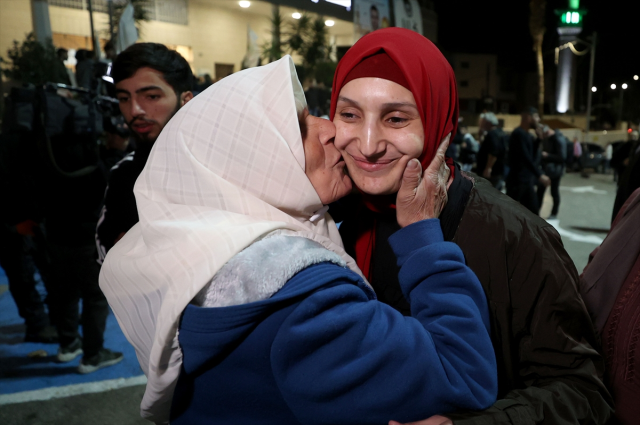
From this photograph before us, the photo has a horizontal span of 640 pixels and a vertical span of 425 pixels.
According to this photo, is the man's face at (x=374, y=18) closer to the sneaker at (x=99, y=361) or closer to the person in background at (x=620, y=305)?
the sneaker at (x=99, y=361)

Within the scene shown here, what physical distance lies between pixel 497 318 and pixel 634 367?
0.44 meters

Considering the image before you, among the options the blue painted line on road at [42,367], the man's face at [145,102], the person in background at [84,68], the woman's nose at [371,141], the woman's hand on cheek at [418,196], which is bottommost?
the blue painted line on road at [42,367]

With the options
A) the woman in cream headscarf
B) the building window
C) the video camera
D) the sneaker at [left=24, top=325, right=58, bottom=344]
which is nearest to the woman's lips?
the woman in cream headscarf

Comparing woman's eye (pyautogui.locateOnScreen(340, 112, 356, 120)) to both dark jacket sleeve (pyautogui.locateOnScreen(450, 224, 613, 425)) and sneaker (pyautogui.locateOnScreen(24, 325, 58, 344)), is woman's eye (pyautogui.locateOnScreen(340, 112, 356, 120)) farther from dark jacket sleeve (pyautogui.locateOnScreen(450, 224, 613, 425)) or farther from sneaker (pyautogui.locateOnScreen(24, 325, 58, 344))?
sneaker (pyautogui.locateOnScreen(24, 325, 58, 344))

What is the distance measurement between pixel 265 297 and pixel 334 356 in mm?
183

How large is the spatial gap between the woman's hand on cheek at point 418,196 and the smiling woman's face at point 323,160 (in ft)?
0.65

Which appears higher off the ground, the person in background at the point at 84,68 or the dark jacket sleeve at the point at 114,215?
the person in background at the point at 84,68

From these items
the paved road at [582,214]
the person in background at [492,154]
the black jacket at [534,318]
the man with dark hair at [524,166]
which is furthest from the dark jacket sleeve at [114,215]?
the person in background at [492,154]

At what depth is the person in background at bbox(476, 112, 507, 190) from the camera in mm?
7785

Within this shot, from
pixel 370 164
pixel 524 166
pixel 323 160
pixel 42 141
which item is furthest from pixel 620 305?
pixel 524 166

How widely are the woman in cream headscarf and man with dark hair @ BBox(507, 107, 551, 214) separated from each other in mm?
6379

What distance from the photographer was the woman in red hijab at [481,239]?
126 centimetres

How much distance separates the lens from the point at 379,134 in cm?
146

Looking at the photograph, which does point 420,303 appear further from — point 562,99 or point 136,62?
point 562,99
